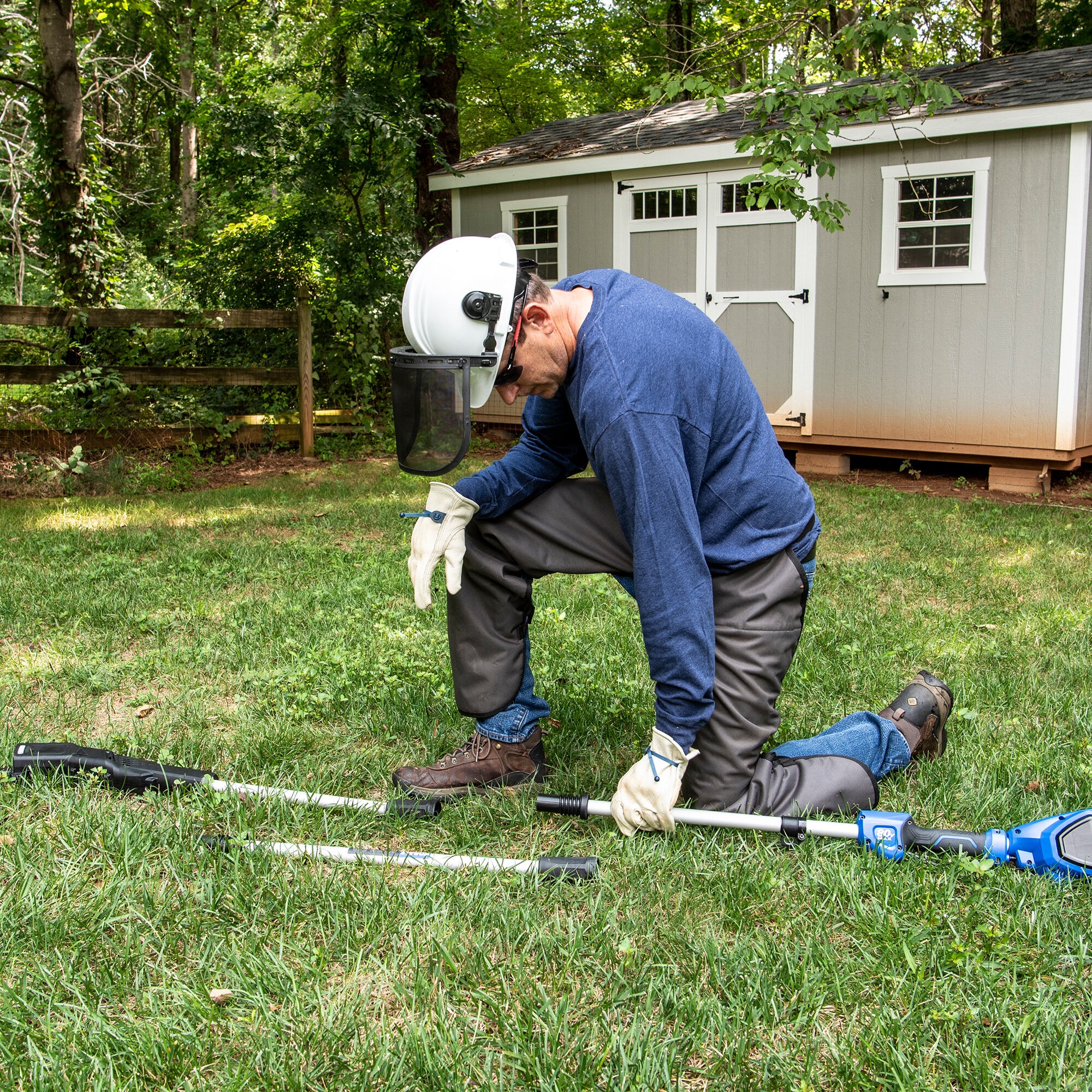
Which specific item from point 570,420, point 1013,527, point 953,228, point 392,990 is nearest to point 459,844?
point 392,990

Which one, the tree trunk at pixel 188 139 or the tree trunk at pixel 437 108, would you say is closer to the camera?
the tree trunk at pixel 437 108

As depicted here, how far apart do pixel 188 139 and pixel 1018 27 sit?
18385 millimetres

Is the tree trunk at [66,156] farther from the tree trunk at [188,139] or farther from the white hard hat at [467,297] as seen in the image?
the tree trunk at [188,139]

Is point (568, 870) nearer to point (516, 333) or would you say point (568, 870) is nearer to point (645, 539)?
point (645, 539)

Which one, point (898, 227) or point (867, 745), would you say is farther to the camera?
point (898, 227)

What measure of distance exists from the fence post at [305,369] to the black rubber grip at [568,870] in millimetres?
9145

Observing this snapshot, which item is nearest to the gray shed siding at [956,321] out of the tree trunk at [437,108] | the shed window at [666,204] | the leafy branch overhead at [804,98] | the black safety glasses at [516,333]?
the shed window at [666,204]

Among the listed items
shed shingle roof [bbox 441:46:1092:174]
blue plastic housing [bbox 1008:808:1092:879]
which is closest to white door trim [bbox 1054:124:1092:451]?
shed shingle roof [bbox 441:46:1092:174]

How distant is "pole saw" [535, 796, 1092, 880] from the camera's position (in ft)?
7.82

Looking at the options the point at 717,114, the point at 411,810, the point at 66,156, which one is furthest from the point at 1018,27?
the point at 411,810

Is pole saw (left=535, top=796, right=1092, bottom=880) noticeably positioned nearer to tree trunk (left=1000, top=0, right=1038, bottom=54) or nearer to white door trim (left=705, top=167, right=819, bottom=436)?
→ white door trim (left=705, top=167, right=819, bottom=436)

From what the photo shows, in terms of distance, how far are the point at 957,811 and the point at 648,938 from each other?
3.44 feet

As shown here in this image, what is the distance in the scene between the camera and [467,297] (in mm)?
2480

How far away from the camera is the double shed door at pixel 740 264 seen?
10180 mm
